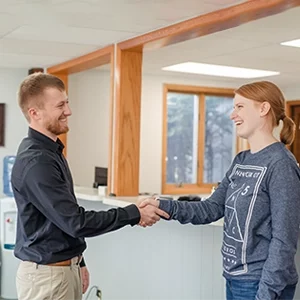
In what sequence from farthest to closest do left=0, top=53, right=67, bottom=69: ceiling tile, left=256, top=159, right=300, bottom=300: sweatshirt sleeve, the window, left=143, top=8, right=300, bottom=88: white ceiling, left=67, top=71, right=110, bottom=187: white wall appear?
the window
left=67, top=71, right=110, bottom=187: white wall
left=0, top=53, right=67, bottom=69: ceiling tile
left=143, top=8, right=300, bottom=88: white ceiling
left=256, top=159, right=300, bottom=300: sweatshirt sleeve

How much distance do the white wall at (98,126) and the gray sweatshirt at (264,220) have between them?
446 centimetres

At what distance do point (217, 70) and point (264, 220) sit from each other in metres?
4.55

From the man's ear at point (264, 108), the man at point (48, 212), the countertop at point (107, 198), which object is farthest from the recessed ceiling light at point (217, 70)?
the man's ear at point (264, 108)

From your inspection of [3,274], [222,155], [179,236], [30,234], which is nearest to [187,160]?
[222,155]

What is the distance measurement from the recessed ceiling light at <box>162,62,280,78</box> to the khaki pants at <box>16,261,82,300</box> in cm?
385

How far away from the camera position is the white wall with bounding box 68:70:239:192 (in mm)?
6668

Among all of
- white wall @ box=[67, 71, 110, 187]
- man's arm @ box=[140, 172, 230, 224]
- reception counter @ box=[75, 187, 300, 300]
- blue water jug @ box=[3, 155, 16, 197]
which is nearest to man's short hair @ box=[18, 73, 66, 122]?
man's arm @ box=[140, 172, 230, 224]

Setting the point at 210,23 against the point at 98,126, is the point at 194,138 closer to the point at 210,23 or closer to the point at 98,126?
the point at 98,126

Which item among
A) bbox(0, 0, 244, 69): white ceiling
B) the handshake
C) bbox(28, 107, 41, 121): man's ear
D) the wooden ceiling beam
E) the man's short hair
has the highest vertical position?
bbox(0, 0, 244, 69): white ceiling

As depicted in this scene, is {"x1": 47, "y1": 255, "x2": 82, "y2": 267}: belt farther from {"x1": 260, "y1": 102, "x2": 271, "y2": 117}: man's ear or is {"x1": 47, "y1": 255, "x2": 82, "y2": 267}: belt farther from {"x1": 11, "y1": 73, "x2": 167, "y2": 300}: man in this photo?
{"x1": 260, "y1": 102, "x2": 271, "y2": 117}: man's ear

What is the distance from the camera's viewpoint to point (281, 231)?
2.11 m

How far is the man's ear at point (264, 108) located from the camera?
7.49 ft

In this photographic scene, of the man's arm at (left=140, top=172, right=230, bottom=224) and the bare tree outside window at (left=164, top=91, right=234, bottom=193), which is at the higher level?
the bare tree outside window at (left=164, top=91, right=234, bottom=193)

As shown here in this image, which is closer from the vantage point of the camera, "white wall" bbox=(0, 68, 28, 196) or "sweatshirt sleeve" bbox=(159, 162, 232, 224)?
"sweatshirt sleeve" bbox=(159, 162, 232, 224)
